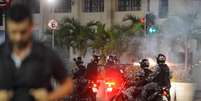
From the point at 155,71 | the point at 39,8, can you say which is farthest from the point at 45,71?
the point at 39,8

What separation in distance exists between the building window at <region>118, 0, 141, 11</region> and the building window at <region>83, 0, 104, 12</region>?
1579mm

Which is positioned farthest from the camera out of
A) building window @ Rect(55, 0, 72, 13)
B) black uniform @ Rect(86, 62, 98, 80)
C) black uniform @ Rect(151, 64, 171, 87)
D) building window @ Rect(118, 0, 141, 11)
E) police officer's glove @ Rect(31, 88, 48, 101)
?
building window @ Rect(55, 0, 72, 13)

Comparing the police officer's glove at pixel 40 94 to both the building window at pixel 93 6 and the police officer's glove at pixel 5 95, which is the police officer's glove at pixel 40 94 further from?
the building window at pixel 93 6

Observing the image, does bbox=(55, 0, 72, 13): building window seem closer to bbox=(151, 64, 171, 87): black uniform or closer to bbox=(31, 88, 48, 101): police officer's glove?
bbox=(151, 64, 171, 87): black uniform

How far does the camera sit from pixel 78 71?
45.1 feet

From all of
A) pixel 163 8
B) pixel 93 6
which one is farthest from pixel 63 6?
pixel 163 8

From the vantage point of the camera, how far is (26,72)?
3.93 m

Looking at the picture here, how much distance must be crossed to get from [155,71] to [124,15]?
31.5 metres

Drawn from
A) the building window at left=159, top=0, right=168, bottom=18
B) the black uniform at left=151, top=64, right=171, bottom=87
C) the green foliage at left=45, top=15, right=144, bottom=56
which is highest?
the building window at left=159, top=0, right=168, bottom=18

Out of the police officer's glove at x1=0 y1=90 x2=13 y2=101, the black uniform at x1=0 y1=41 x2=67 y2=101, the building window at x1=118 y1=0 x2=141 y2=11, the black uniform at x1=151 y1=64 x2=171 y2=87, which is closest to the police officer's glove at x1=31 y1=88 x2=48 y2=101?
the black uniform at x1=0 y1=41 x2=67 y2=101

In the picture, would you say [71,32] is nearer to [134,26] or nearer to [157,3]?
[134,26]

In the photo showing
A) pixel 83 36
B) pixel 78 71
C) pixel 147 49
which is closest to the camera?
pixel 78 71

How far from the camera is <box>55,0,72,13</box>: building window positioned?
152ft

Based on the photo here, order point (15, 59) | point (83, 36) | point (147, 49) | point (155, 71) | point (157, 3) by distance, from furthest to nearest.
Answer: point (157, 3) → point (83, 36) → point (147, 49) → point (155, 71) → point (15, 59)
